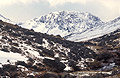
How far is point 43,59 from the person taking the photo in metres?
168

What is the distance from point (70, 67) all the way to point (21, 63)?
3240cm

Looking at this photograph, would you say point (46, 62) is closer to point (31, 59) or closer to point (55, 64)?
point (55, 64)

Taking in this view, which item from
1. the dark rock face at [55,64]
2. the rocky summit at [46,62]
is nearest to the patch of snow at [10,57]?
the rocky summit at [46,62]

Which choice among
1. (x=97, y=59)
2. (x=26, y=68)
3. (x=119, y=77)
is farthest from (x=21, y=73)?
(x=97, y=59)

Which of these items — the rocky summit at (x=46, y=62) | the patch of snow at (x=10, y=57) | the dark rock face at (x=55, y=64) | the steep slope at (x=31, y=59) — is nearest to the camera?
the rocky summit at (x=46, y=62)

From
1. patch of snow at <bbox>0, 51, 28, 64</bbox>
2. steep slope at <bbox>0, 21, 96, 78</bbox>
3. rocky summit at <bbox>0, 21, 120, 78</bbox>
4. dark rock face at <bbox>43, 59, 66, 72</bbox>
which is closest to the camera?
rocky summit at <bbox>0, 21, 120, 78</bbox>

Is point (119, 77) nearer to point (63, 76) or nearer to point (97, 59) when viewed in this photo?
point (63, 76)

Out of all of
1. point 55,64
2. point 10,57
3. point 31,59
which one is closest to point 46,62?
point 55,64

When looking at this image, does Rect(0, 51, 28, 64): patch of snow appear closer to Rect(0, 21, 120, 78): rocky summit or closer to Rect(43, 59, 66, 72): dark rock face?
→ Rect(0, 21, 120, 78): rocky summit

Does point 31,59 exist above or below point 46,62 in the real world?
below

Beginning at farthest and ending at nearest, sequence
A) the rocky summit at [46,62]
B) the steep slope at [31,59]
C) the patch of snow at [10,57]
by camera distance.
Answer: the patch of snow at [10,57], the steep slope at [31,59], the rocky summit at [46,62]

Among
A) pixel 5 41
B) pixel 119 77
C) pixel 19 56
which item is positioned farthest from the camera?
pixel 5 41

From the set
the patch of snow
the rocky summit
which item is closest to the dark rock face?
the rocky summit

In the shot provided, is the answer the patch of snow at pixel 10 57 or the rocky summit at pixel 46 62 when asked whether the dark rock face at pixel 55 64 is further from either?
the patch of snow at pixel 10 57
